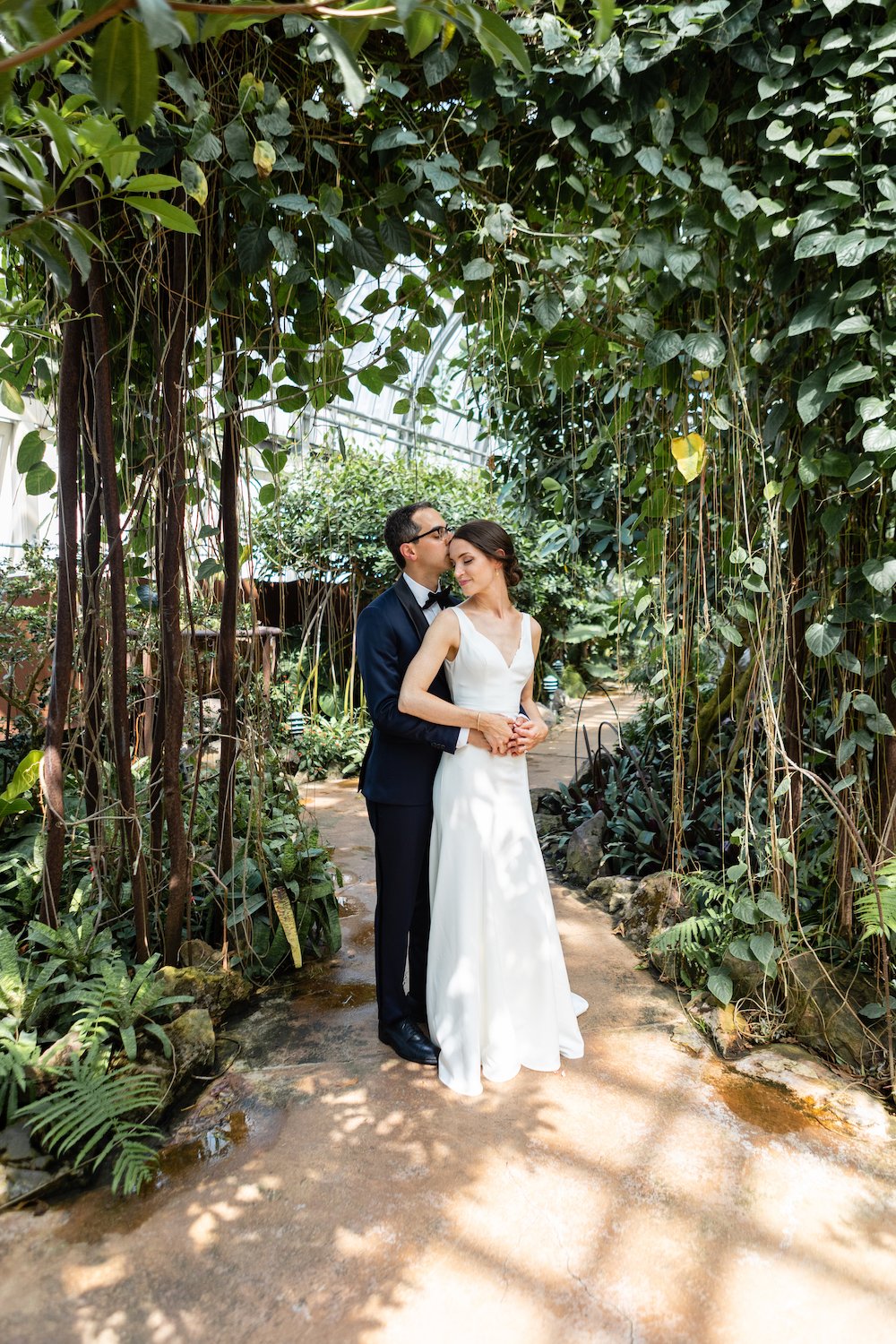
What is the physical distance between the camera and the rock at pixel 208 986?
2.34 m

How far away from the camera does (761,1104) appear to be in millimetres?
2100

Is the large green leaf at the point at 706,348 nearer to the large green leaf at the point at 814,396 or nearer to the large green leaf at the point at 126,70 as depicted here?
the large green leaf at the point at 814,396

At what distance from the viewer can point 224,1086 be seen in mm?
2174

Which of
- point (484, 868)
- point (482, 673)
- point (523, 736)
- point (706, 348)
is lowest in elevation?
point (484, 868)

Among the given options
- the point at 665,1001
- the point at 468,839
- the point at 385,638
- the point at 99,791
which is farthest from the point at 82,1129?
the point at 665,1001

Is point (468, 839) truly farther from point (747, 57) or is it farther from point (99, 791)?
point (747, 57)

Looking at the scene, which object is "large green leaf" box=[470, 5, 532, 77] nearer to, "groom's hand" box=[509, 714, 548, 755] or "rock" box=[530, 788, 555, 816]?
"groom's hand" box=[509, 714, 548, 755]

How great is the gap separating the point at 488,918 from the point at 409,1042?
1.36 feet

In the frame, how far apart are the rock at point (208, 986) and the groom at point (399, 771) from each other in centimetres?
47

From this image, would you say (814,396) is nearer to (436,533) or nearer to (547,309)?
(547,309)

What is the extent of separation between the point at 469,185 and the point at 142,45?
5.13 feet

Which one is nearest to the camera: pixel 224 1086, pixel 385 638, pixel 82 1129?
pixel 82 1129

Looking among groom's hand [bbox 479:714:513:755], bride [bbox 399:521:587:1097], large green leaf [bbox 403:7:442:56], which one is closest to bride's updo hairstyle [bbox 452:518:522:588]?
bride [bbox 399:521:587:1097]

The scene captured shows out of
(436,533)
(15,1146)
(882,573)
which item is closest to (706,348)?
(882,573)
